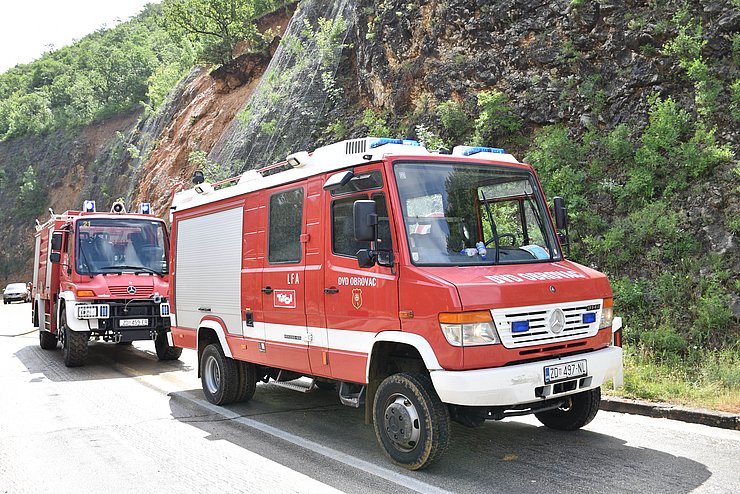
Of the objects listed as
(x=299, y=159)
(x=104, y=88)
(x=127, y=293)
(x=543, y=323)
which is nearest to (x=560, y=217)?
(x=543, y=323)

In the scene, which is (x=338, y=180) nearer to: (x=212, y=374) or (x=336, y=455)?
(x=336, y=455)

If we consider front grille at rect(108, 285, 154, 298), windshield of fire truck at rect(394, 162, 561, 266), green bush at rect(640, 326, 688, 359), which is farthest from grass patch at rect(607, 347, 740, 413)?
front grille at rect(108, 285, 154, 298)

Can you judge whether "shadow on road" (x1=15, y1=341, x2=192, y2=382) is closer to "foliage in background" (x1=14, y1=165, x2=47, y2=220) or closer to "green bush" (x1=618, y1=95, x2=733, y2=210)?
"green bush" (x1=618, y1=95, x2=733, y2=210)

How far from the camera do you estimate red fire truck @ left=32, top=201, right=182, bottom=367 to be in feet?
39.0

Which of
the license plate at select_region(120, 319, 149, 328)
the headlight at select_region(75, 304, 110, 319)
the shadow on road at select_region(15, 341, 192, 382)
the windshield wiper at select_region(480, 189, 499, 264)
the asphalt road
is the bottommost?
the shadow on road at select_region(15, 341, 192, 382)

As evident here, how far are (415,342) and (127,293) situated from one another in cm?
845

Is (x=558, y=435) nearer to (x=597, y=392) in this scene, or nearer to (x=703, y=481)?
(x=597, y=392)

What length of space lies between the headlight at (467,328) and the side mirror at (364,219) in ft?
3.11

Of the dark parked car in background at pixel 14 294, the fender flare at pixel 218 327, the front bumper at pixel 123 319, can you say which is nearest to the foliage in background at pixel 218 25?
the dark parked car in background at pixel 14 294

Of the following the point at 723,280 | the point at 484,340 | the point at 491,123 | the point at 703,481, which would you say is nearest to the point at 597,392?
the point at 703,481

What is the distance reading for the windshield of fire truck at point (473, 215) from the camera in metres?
5.64

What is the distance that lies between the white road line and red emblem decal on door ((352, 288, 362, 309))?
1.38 meters

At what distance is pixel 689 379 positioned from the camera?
7.88 metres

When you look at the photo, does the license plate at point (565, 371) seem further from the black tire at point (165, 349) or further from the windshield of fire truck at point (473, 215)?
the black tire at point (165, 349)
